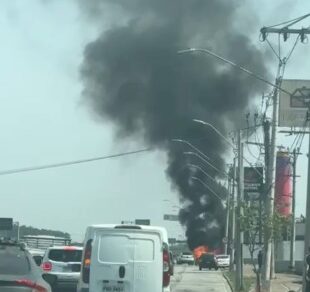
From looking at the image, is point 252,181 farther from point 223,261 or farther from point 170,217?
point 170,217

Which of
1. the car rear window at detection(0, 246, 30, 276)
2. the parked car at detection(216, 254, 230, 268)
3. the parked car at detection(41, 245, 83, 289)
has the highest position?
the car rear window at detection(0, 246, 30, 276)

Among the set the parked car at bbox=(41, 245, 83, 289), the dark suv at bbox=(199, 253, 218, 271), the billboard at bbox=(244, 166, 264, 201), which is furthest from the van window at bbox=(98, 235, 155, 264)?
the dark suv at bbox=(199, 253, 218, 271)

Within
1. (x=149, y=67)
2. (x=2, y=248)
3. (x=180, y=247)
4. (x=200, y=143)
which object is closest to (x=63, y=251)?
(x=2, y=248)

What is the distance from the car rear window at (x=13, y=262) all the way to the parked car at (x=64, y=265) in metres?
12.2

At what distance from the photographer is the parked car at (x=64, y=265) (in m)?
23.5

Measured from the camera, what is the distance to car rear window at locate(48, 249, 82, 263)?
79.8 ft

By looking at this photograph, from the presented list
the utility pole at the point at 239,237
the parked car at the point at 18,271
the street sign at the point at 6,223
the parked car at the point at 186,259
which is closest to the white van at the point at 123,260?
the parked car at the point at 18,271

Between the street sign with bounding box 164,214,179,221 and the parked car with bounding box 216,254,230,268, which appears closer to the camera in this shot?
the parked car with bounding box 216,254,230,268

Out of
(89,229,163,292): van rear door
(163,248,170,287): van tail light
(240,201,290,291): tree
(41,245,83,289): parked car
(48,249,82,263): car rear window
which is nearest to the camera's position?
(89,229,163,292): van rear door

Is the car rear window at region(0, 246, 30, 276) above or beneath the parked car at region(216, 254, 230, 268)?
above

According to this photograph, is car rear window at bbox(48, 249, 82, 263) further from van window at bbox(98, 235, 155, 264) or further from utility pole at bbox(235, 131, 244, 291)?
van window at bbox(98, 235, 155, 264)

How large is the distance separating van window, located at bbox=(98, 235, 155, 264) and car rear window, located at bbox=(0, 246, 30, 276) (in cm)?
469

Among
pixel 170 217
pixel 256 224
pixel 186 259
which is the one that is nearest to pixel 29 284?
A: pixel 256 224

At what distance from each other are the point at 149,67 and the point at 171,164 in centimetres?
1536
